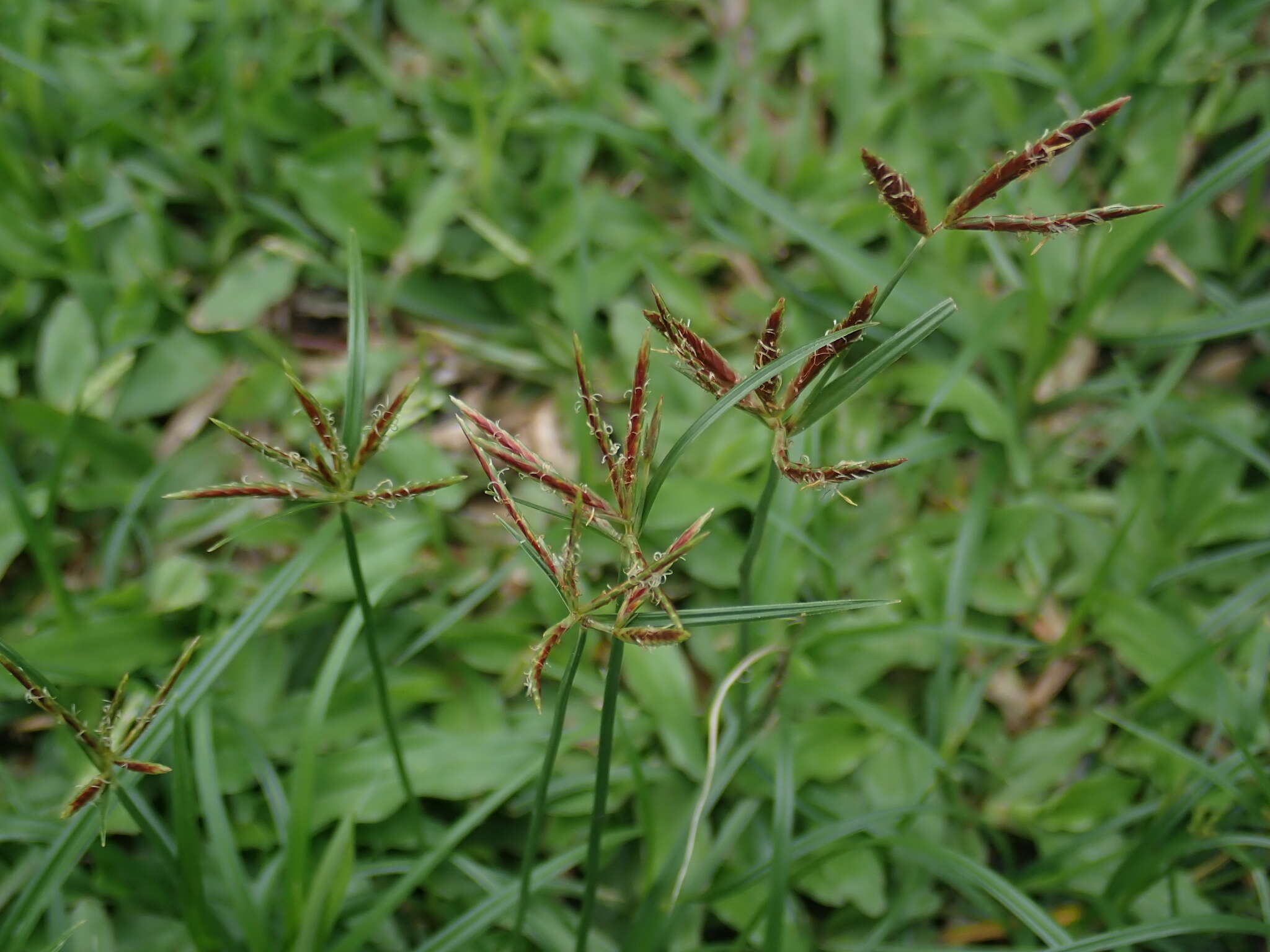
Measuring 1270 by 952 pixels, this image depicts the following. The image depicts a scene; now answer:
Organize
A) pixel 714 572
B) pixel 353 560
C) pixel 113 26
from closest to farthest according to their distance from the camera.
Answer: pixel 353 560, pixel 714 572, pixel 113 26

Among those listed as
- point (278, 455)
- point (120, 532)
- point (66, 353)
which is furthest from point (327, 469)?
point (66, 353)

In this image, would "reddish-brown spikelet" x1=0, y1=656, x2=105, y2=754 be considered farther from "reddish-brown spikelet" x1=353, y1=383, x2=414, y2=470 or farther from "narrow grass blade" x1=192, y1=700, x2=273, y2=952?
"narrow grass blade" x1=192, y1=700, x2=273, y2=952

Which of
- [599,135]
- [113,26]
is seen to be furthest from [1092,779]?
[113,26]

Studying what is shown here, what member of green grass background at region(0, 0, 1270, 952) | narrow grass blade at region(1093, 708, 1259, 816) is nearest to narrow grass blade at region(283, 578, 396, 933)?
green grass background at region(0, 0, 1270, 952)

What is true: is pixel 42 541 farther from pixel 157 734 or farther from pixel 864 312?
pixel 864 312

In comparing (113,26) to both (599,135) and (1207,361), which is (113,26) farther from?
(1207,361)
